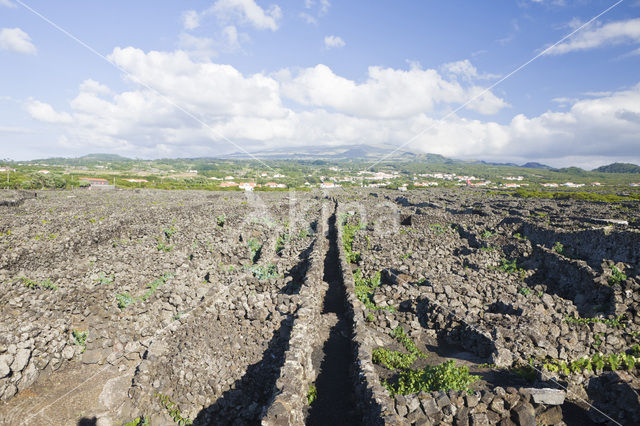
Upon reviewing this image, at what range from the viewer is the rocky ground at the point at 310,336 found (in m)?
8.41

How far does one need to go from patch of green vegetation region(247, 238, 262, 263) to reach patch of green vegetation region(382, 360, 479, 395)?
1422 centimetres

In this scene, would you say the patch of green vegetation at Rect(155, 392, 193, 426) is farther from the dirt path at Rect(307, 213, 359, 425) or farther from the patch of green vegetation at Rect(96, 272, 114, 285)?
the patch of green vegetation at Rect(96, 272, 114, 285)

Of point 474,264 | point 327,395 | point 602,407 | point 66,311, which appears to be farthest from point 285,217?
point 602,407

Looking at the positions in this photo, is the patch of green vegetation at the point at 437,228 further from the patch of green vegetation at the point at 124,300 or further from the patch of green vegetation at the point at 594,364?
the patch of green vegetation at the point at 124,300

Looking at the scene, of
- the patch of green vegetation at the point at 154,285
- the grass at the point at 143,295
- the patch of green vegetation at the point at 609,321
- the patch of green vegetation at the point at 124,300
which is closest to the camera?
the patch of green vegetation at the point at 609,321

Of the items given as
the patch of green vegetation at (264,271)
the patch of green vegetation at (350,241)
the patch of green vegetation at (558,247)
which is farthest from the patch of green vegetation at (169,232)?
the patch of green vegetation at (558,247)

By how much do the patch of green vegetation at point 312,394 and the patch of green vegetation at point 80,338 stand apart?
7.72m

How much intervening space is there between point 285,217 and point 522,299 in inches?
1188

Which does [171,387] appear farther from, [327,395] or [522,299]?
[522,299]

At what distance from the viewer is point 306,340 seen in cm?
1080

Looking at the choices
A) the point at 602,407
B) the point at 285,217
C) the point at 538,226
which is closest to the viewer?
the point at 602,407

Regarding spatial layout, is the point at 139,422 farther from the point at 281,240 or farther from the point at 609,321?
the point at 281,240

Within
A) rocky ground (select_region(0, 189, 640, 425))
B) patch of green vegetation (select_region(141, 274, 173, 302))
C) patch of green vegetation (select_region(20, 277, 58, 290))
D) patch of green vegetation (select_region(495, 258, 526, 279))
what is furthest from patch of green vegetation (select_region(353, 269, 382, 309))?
patch of green vegetation (select_region(20, 277, 58, 290))

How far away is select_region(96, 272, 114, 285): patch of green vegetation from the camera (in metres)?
15.2
